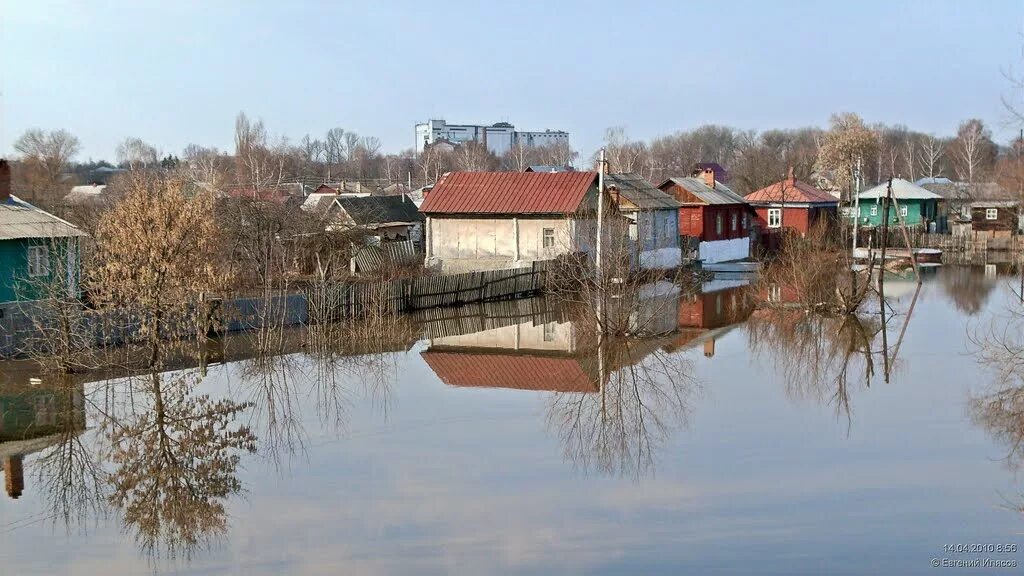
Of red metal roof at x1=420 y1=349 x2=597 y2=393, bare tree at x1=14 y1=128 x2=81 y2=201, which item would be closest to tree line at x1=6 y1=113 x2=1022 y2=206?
bare tree at x1=14 y1=128 x2=81 y2=201

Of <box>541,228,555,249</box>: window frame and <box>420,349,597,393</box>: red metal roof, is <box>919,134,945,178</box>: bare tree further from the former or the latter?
<box>420,349,597,393</box>: red metal roof

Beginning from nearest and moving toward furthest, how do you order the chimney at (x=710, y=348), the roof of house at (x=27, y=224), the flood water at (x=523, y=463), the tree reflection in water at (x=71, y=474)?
the flood water at (x=523, y=463) < the tree reflection in water at (x=71, y=474) < the chimney at (x=710, y=348) < the roof of house at (x=27, y=224)

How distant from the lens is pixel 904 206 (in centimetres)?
5334

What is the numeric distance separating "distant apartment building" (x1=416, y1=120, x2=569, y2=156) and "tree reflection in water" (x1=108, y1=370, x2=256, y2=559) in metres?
132

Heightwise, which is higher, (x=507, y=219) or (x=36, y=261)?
(x=507, y=219)

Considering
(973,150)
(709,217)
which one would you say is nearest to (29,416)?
(709,217)

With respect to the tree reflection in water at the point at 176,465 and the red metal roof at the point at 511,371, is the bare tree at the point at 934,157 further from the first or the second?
the tree reflection in water at the point at 176,465

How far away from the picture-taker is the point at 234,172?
231 ft

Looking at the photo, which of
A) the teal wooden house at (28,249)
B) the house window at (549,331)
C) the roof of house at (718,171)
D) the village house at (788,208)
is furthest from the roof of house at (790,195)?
the roof of house at (718,171)

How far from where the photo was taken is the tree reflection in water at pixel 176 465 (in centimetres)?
994

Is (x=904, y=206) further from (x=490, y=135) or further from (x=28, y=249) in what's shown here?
(x=490, y=135)

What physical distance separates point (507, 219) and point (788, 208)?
2084cm

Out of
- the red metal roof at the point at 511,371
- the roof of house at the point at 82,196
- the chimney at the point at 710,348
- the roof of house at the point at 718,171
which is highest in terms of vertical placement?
the roof of house at the point at 718,171

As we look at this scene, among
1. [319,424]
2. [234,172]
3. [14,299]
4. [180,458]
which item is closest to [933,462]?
[319,424]
